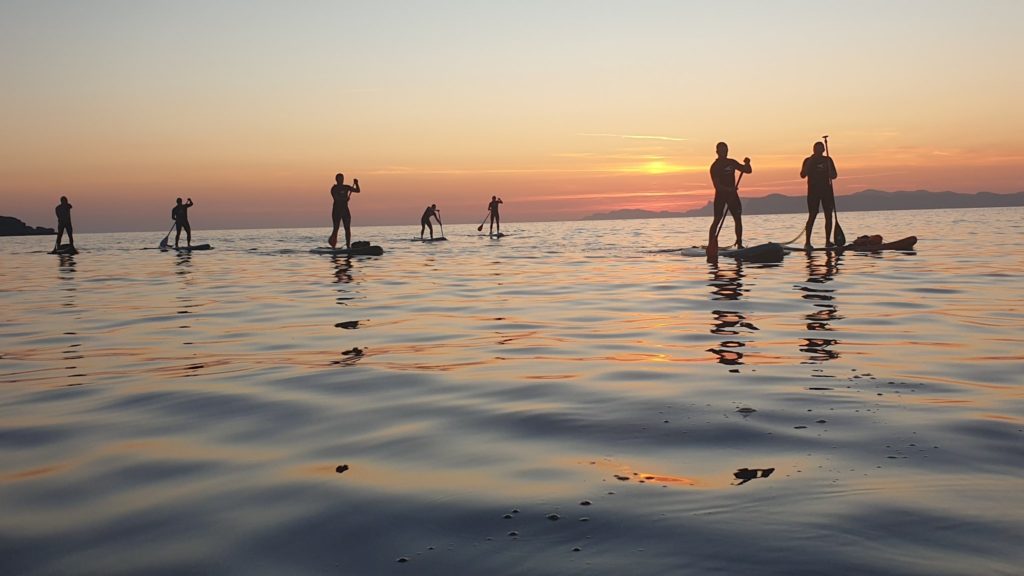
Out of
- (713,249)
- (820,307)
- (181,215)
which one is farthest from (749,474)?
(181,215)

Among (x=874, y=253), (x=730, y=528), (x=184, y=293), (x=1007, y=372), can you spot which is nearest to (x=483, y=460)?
(x=730, y=528)

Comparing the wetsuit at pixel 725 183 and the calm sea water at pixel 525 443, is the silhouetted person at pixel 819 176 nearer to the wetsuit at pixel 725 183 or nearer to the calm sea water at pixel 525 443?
the wetsuit at pixel 725 183

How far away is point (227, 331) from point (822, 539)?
23.1 ft

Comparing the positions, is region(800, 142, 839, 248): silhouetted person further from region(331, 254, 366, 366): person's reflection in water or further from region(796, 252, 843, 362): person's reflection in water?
region(331, 254, 366, 366): person's reflection in water

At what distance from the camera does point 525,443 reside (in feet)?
11.8

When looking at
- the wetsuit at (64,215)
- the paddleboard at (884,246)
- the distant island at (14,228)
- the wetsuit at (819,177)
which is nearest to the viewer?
the wetsuit at (819,177)

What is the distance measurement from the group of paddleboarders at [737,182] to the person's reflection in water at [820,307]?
2.27 metres

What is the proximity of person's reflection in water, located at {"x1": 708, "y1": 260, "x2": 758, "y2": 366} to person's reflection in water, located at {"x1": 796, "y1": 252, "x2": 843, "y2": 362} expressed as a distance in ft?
1.76

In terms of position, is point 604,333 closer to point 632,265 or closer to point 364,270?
point 632,265

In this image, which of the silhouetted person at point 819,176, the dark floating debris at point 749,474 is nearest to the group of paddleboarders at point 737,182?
the silhouetted person at point 819,176

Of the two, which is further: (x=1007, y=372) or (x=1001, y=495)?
(x=1007, y=372)

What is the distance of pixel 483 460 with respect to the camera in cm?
333

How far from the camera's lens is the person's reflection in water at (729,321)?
19.1 ft

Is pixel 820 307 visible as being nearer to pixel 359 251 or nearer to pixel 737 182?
pixel 737 182
